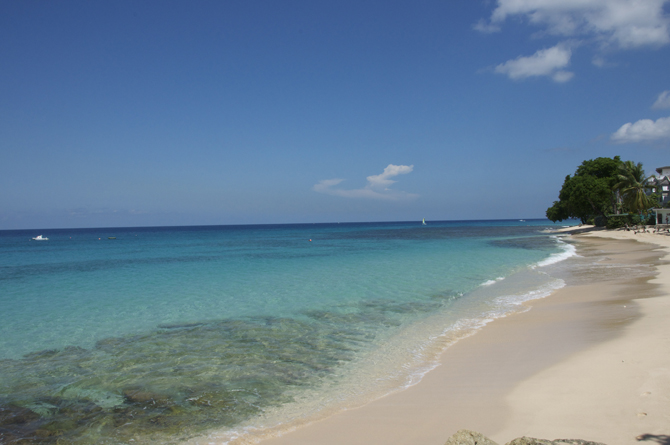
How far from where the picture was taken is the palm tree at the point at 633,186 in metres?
45.7

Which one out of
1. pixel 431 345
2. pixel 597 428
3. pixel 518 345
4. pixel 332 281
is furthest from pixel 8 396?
pixel 332 281

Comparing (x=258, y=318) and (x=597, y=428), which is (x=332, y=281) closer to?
(x=258, y=318)

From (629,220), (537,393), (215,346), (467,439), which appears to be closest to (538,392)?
(537,393)

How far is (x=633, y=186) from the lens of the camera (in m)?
47.9

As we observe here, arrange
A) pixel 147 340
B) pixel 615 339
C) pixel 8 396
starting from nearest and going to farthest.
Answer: pixel 8 396, pixel 615 339, pixel 147 340

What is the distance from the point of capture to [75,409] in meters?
5.66

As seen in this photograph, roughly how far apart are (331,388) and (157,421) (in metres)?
2.63

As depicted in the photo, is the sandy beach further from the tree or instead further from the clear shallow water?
the tree

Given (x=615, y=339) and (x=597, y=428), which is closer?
(x=597, y=428)

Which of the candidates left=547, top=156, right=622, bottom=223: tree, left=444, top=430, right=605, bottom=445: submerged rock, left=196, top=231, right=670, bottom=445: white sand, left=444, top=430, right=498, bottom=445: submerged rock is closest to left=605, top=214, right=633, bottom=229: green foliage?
left=547, top=156, right=622, bottom=223: tree

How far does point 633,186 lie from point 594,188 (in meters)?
4.13

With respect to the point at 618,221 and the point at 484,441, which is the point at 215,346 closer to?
the point at 484,441

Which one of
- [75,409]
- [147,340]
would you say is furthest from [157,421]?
[147,340]

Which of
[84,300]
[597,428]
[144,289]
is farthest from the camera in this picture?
[144,289]
